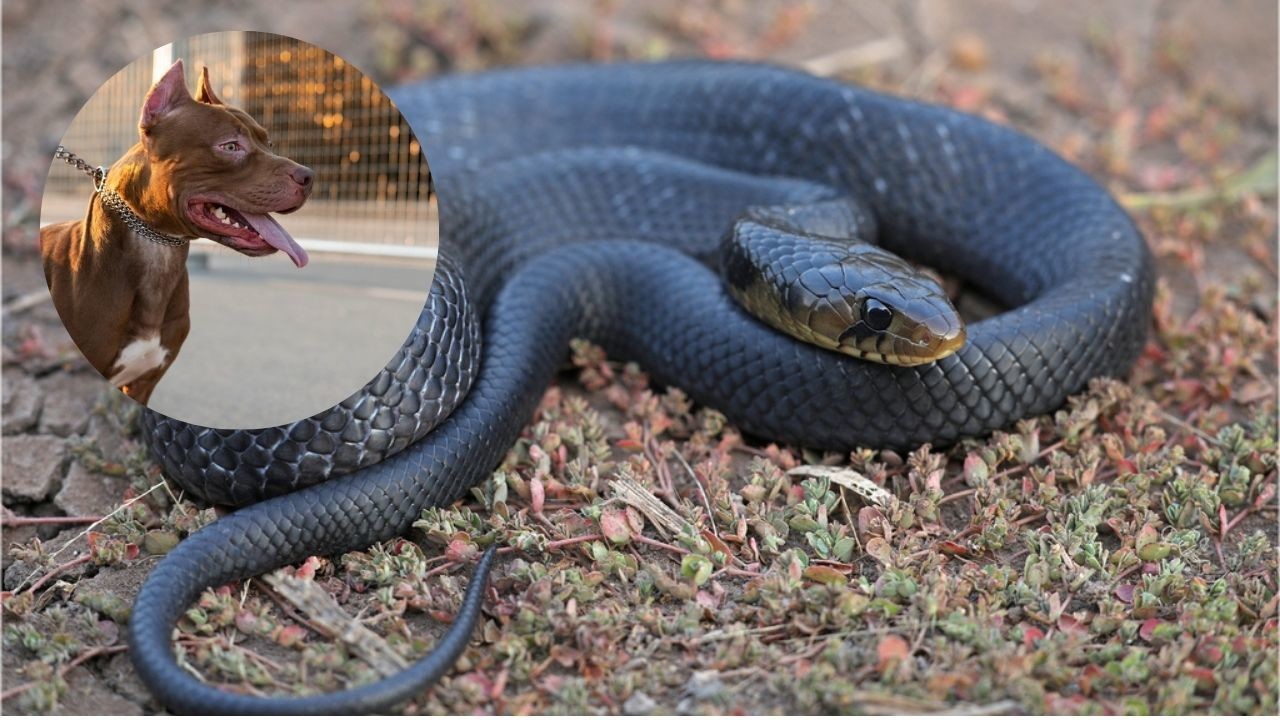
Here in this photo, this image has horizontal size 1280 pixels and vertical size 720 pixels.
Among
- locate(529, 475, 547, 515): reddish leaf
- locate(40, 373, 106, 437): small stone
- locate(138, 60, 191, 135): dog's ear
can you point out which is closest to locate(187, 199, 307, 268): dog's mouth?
locate(138, 60, 191, 135): dog's ear

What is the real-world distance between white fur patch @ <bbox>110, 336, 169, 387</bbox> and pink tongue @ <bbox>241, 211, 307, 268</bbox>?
1.59 feet

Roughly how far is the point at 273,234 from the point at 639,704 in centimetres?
167

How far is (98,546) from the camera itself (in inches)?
142

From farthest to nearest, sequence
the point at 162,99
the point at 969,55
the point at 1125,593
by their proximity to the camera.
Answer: the point at 969,55
the point at 1125,593
the point at 162,99

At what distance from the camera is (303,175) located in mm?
3090

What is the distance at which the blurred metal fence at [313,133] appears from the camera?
305 centimetres

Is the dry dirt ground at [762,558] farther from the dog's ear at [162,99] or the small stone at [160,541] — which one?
the dog's ear at [162,99]

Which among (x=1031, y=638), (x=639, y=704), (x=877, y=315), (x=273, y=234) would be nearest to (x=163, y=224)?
(x=273, y=234)

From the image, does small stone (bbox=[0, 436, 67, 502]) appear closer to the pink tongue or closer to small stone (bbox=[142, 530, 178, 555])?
small stone (bbox=[142, 530, 178, 555])

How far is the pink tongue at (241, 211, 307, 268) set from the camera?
3.02 meters

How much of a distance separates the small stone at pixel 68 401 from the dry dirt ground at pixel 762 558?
1cm

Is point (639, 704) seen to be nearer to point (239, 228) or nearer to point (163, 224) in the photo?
point (239, 228)

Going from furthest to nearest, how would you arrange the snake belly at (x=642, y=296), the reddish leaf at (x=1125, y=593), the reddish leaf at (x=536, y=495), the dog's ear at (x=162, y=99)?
the reddish leaf at (x=536, y=495), the snake belly at (x=642, y=296), the reddish leaf at (x=1125, y=593), the dog's ear at (x=162, y=99)

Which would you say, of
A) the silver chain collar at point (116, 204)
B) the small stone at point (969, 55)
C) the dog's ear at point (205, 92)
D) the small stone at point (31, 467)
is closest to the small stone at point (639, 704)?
the silver chain collar at point (116, 204)
